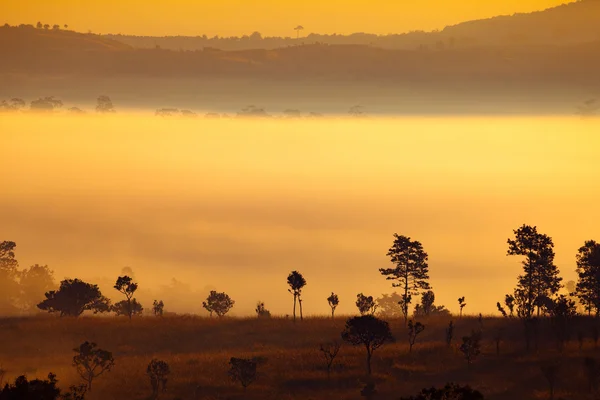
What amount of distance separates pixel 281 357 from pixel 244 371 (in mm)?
10853

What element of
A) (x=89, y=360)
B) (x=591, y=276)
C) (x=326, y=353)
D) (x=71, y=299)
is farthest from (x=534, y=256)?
(x=71, y=299)

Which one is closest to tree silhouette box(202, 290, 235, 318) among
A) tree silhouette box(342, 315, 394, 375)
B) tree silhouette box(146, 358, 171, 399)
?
tree silhouette box(342, 315, 394, 375)

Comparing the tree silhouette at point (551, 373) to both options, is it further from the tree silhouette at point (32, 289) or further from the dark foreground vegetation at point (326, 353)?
the tree silhouette at point (32, 289)

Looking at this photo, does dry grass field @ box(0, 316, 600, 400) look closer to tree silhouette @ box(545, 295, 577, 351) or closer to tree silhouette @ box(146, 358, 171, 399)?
tree silhouette @ box(146, 358, 171, 399)

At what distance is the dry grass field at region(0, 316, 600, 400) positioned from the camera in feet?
265

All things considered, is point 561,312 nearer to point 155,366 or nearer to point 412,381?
point 412,381

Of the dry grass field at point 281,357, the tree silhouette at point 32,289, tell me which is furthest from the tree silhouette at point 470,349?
the tree silhouette at point 32,289

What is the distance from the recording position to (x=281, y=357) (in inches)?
3583

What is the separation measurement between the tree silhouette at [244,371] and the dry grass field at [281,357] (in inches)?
35.8

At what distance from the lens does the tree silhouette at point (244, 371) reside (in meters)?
80.6

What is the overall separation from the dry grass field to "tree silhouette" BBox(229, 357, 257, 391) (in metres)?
0.91

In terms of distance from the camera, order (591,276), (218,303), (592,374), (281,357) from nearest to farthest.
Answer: (592,374), (281,357), (591,276), (218,303)

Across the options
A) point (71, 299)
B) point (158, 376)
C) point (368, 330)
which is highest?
point (71, 299)

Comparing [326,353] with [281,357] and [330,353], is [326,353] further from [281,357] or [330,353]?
[330,353]
